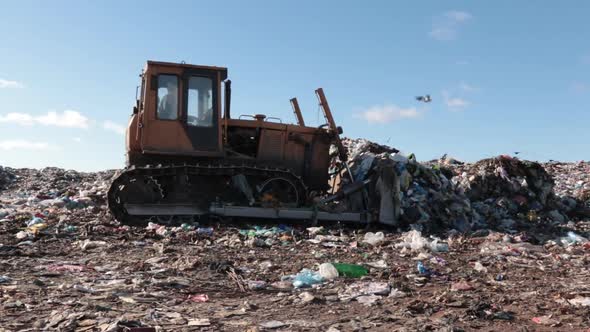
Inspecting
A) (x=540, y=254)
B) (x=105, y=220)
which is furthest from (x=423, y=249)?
(x=105, y=220)

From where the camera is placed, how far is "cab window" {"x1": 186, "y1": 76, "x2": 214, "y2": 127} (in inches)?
325

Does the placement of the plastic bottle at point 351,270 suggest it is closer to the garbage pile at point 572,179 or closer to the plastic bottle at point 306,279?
the plastic bottle at point 306,279

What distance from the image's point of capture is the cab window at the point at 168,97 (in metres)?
8.21

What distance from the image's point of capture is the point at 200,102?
328 inches

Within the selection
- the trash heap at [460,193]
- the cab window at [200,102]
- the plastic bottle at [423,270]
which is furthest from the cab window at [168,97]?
the plastic bottle at [423,270]

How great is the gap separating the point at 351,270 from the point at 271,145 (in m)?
4.20

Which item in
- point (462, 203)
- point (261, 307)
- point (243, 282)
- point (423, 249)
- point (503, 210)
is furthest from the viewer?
point (503, 210)

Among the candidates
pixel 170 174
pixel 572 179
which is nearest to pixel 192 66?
Result: pixel 170 174

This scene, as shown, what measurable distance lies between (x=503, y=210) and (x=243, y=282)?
754 cm

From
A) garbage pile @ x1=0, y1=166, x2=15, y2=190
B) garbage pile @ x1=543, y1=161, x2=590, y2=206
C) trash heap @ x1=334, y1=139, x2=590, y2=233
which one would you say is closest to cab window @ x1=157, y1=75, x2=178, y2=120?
trash heap @ x1=334, y1=139, x2=590, y2=233

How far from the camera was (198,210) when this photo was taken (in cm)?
823

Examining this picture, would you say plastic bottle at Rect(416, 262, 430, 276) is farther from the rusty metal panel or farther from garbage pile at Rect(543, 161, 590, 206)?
garbage pile at Rect(543, 161, 590, 206)

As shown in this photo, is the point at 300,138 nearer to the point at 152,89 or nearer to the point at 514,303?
the point at 152,89

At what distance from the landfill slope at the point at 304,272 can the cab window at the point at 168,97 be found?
5.63 feet
